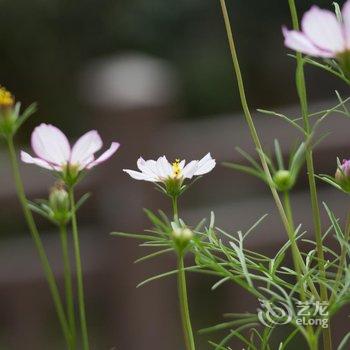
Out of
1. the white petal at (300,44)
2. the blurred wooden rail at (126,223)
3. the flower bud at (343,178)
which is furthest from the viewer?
the blurred wooden rail at (126,223)

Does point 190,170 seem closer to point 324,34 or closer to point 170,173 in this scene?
point 170,173

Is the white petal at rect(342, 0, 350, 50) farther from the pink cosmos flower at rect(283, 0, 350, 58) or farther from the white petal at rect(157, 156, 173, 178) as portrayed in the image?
the white petal at rect(157, 156, 173, 178)

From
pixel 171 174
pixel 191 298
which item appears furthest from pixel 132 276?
pixel 171 174

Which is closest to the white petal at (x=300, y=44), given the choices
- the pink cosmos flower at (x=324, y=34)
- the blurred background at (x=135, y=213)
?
the pink cosmos flower at (x=324, y=34)

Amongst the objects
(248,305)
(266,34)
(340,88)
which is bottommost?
(248,305)

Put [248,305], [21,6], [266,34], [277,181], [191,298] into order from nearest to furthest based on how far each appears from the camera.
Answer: [277,181] → [248,305] → [191,298] → [21,6] → [266,34]

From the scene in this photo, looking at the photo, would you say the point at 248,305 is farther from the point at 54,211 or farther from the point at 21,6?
the point at 21,6
